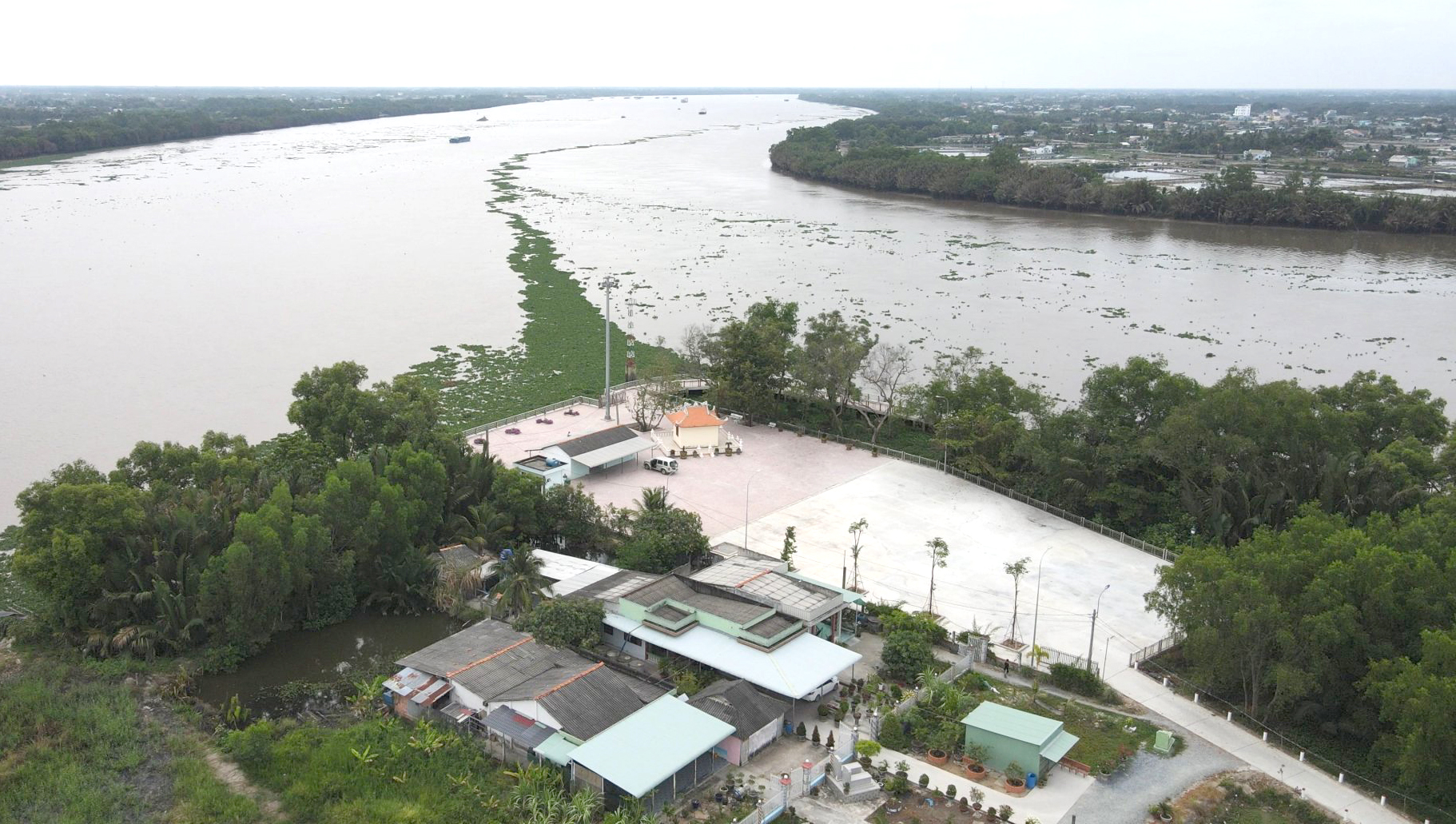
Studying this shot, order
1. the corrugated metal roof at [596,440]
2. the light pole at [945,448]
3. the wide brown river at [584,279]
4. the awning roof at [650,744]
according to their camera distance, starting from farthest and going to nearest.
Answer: the wide brown river at [584,279] → the light pole at [945,448] → the corrugated metal roof at [596,440] → the awning roof at [650,744]

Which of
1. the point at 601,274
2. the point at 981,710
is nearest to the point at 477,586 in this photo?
the point at 981,710

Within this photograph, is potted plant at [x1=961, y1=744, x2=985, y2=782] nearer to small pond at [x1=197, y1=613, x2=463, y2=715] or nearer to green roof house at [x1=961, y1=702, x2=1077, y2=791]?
green roof house at [x1=961, y1=702, x2=1077, y2=791]

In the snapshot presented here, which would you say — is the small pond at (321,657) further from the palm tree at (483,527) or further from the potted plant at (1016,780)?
the potted plant at (1016,780)

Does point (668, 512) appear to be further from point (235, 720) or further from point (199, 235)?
point (199, 235)

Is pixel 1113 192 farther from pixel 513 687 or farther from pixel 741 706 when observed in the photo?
pixel 513 687

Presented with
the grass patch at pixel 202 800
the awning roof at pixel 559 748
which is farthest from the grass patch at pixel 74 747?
the awning roof at pixel 559 748

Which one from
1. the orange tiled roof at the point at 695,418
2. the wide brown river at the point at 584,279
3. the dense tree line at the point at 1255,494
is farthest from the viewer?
the wide brown river at the point at 584,279

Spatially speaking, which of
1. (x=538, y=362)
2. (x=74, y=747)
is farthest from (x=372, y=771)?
(x=538, y=362)
